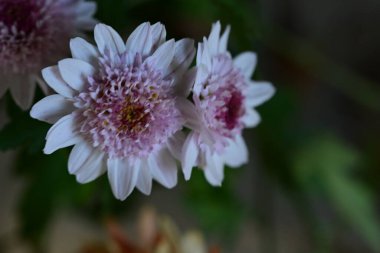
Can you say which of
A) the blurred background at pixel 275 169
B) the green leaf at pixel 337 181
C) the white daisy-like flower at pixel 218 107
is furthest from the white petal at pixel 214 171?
the green leaf at pixel 337 181

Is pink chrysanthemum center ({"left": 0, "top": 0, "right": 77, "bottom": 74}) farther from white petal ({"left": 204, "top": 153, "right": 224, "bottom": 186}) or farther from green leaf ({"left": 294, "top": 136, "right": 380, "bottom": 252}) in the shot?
green leaf ({"left": 294, "top": 136, "right": 380, "bottom": 252})

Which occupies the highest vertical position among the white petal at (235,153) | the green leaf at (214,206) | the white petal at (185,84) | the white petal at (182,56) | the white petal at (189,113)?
the white petal at (182,56)

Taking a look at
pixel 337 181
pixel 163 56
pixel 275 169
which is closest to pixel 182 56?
pixel 163 56

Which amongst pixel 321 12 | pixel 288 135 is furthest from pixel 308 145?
pixel 321 12

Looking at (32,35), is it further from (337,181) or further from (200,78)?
(337,181)

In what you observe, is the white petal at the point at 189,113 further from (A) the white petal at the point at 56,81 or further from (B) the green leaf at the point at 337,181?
(B) the green leaf at the point at 337,181
